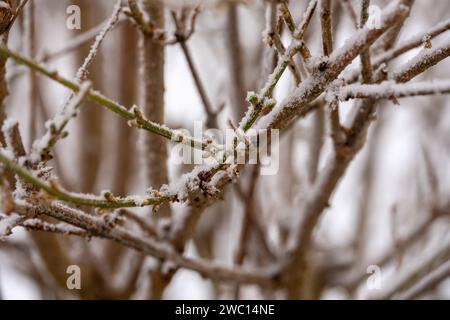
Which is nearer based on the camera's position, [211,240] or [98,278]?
[98,278]

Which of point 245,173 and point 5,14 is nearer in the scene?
point 5,14

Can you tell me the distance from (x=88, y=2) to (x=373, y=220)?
2.82m

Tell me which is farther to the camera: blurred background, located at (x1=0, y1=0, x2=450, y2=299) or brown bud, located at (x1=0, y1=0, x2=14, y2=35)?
blurred background, located at (x1=0, y1=0, x2=450, y2=299)

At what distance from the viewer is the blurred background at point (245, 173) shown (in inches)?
72.2

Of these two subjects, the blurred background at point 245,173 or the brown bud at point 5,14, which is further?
the blurred background at point 245,173

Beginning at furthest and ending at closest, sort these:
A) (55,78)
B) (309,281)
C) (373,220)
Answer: (373,220)
(309,281)
(55,78)

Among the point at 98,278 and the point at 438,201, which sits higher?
the point at 438,201

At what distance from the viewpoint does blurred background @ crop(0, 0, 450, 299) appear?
1.83 m

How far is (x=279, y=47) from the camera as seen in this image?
103 cm

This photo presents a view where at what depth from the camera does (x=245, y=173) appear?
6.32 feet

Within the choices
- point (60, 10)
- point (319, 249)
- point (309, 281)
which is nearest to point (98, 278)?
point (309, 281)
